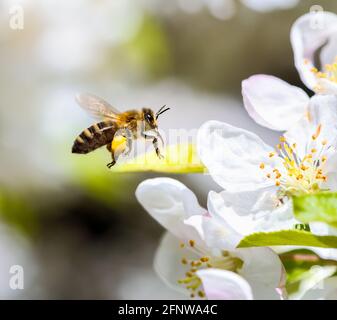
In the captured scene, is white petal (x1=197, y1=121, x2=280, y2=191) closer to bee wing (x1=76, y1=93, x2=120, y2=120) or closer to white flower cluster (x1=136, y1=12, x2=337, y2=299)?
white flower cluster (x1=136, y1=12, x2=337, y2=299)

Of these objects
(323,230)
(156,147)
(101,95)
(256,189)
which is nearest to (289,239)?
(323,230)

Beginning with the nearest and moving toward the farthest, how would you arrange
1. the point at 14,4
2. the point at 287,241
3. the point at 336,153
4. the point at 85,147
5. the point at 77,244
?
1. the point at 287,241
2. the point at 336,153
3. the point at 85,147
4. the point at 14,4
5. the point at 77,244

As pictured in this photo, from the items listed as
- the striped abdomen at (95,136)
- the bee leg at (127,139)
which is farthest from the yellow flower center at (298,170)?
the striped abdomen at (95,136)

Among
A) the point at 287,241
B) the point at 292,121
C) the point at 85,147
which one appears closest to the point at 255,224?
the point at 287,241

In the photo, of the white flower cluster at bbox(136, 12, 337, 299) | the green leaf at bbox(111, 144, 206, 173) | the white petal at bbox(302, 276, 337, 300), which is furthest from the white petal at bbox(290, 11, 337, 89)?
the white petal at bbox(302, 276, 337, 300)

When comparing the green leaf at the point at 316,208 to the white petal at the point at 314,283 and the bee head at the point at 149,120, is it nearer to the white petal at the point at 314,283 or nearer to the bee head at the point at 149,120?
the white petal at the point at 314,283

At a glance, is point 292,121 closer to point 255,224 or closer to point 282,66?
point 255,224
